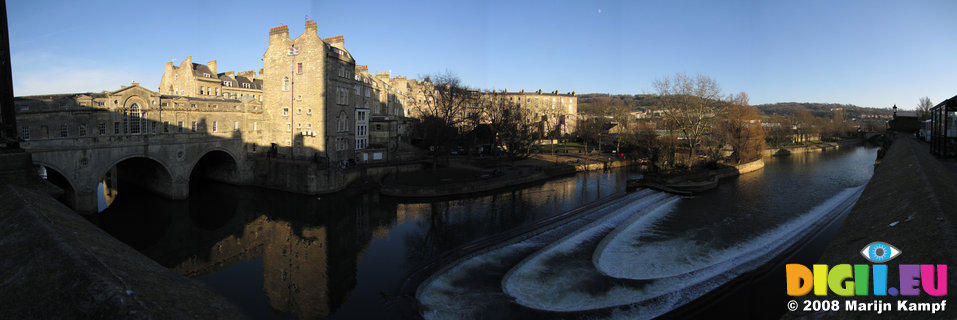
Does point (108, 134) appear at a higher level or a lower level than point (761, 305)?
higher

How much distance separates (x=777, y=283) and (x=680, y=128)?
34.6 metres

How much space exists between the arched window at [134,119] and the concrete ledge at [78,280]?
2466 centimetres

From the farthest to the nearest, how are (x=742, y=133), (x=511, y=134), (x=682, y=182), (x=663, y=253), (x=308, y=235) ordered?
(x=742, y=133) → (x=511, y=134) → (x=682, y=182) → (x=308, y=235) → (x=663, y=253)

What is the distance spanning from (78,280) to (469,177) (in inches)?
1204

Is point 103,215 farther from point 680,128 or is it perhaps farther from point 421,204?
point 680,128

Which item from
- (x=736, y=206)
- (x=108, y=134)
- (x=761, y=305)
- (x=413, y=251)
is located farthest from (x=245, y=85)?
(x=761, y=305)

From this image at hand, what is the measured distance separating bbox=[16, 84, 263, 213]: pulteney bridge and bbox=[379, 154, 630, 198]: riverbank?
12839 mm

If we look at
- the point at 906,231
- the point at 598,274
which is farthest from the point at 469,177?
the point at 906,231

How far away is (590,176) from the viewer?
137ft

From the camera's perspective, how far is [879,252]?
622cm

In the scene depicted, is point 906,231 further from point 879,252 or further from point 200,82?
point 200,82

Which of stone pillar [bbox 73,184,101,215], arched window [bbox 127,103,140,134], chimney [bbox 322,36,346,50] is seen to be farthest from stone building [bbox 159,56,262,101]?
stone pillar [bbox 73,184,101,215]

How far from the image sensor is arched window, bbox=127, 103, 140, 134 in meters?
26.7

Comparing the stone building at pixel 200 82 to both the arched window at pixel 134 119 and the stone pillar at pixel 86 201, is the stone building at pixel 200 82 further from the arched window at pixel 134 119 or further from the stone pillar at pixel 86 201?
the stone pillar at pixel 86 201
